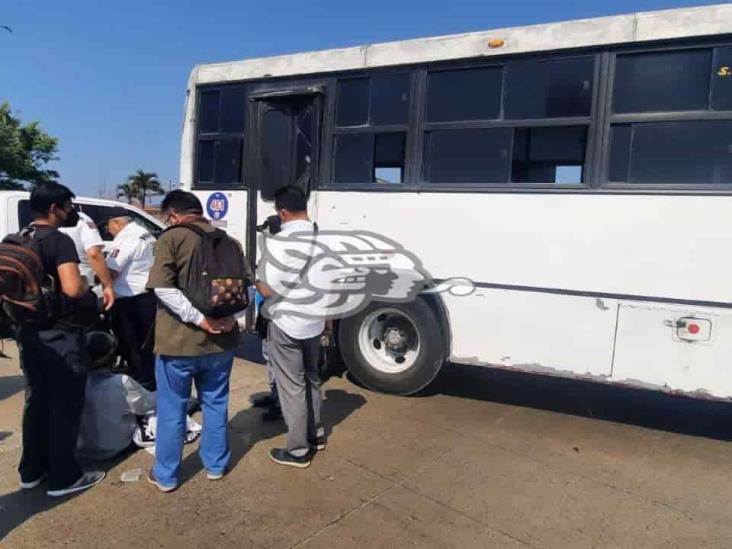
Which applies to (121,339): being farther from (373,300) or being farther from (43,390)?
(373,300)

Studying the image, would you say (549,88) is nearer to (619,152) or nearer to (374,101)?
(619,152)

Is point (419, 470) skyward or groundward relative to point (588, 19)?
groundward

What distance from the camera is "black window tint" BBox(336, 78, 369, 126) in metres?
5.30

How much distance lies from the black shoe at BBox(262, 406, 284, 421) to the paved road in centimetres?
12

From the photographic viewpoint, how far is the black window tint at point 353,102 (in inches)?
209

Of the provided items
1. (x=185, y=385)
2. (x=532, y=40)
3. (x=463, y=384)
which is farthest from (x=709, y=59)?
(x=185, y=385)

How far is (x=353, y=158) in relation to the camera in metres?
5.38

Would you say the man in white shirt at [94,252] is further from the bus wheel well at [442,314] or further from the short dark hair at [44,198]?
the bus wheel well at [442,314]

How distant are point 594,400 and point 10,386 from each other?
5446 mm

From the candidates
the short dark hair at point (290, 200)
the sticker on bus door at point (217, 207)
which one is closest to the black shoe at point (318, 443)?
the short dark hair at point (290, 200)

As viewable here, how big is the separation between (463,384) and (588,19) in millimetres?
3471

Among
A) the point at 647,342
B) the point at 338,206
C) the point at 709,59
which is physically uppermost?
the point at 709,59

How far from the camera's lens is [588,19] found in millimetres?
4414

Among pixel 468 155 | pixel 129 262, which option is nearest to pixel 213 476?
pixel 129 262
